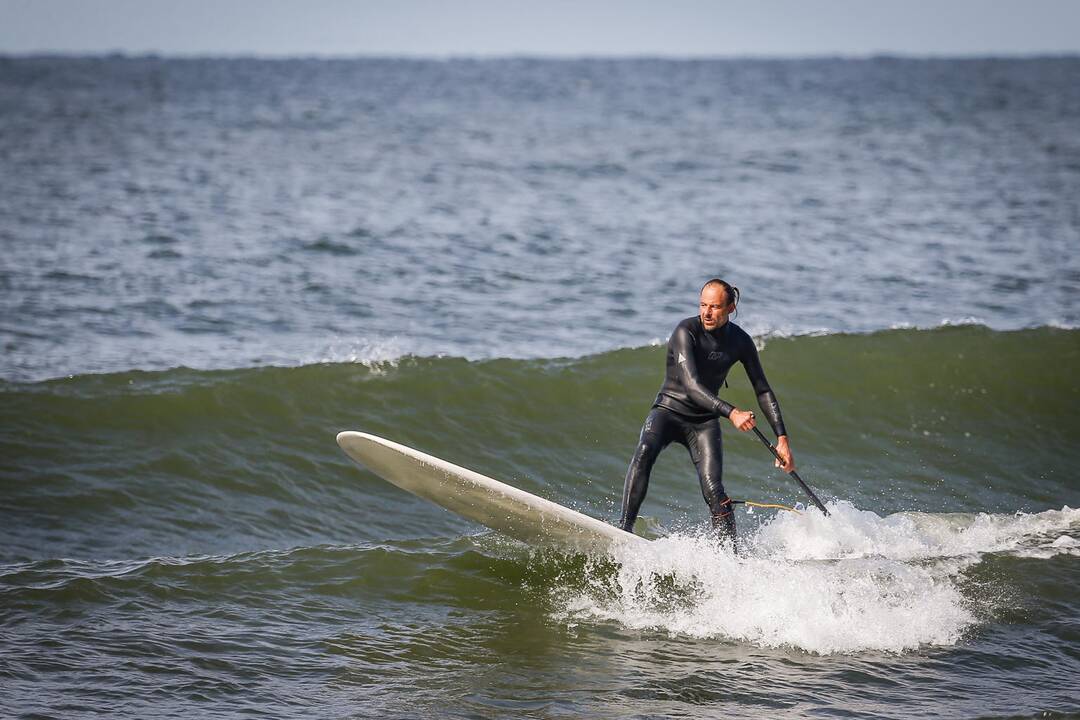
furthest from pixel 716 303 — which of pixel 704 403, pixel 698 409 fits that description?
pixel 698 409

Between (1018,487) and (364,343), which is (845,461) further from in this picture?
(364,343)

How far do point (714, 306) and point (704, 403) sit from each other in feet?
2.17

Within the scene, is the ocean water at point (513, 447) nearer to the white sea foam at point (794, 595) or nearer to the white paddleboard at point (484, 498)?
the white sea foam at point (794, 595)

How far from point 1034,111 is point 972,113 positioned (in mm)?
3624

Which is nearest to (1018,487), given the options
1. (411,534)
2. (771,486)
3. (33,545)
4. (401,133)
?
(771,486)

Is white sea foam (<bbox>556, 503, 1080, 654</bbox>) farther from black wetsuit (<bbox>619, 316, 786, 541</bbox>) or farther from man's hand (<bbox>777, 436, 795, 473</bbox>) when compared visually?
man's hand (<bbox>777, 436, 795, 473</bbox>)

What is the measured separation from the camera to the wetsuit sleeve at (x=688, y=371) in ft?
25.0

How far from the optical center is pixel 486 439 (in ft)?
39.0

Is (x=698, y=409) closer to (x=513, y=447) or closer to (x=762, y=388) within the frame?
(x=762, y=388)

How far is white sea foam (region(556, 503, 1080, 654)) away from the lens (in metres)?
7.30

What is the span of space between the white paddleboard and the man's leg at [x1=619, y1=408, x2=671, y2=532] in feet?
0.84

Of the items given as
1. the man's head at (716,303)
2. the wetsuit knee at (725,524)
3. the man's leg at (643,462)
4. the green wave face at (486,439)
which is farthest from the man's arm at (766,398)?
the green wave face at (486,439)

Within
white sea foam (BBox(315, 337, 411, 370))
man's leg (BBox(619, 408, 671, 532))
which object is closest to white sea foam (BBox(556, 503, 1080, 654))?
man's leg (BBox(619, 408, 671, 532))

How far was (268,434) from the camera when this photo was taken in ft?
37.5
